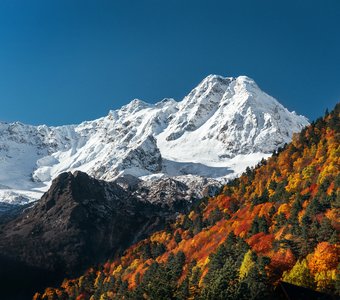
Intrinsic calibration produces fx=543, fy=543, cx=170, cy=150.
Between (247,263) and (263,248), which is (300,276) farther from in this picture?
(263,248)

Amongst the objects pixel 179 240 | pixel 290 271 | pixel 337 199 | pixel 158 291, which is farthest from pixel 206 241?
pixel 158 291

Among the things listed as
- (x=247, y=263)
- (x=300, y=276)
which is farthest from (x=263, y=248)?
(x=300, y=276)

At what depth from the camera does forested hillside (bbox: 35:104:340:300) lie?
85812 millimetres

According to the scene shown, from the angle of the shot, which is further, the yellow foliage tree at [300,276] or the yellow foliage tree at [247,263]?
the yellow foliage tree at [247,263]

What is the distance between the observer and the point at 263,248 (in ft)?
393

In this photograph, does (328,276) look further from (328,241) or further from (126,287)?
(126,287)

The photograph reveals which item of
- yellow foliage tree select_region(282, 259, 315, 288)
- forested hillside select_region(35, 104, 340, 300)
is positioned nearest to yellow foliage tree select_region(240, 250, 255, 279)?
forested hillside select_region(35, 104, 340, 300)

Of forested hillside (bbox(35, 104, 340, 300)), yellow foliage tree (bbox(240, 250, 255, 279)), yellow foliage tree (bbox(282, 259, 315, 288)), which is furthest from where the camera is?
yellow foliage tree (bbox(240, 250, 255, 279))

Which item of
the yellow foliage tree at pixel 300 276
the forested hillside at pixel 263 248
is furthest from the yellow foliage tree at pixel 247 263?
the yellow foliage tree at pixel 300 276

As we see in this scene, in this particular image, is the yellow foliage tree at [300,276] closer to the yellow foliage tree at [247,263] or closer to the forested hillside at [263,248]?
the forested hillside at [263,248]

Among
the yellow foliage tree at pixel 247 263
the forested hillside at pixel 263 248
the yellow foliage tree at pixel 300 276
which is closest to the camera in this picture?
the forested hillside at pixel 263 248

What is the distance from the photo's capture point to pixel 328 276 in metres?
87.4

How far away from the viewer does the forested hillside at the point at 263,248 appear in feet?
282

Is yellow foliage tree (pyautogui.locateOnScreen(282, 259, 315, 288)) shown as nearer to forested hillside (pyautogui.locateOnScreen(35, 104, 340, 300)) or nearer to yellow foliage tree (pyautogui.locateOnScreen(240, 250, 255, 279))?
forested hillside (pyautogui.locateOnScreen(35, 104, 340, 300))
